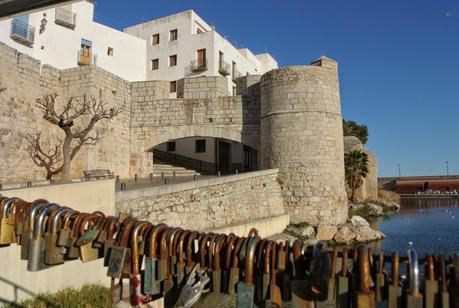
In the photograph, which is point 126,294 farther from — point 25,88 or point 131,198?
point 25,88

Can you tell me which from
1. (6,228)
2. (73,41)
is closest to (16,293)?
(6,228)

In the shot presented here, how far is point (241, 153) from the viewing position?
23109 mm

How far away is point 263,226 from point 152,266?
40.3 ft

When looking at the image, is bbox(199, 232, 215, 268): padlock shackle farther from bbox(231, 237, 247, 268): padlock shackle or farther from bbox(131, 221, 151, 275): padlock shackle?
bbox(131, 221, 151, 275): padlock shackle

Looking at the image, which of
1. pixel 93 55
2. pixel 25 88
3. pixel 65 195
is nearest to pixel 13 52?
pixel 25 88

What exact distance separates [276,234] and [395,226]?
10.1m

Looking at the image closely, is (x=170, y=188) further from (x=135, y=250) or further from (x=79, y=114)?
(x=135, y=250)

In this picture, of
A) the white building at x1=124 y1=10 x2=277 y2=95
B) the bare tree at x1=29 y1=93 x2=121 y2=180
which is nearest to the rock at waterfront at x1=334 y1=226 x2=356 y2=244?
the bare tree at x1=29 y1=93 x2=121 y2=180

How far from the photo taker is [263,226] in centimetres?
1327

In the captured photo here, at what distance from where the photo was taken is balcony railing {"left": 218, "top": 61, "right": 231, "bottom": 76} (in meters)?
24.1

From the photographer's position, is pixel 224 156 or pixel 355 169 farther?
pixel 355 169

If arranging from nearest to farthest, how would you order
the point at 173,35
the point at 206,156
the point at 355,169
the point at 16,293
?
1. the point at 16,293
2. the point at 206,156
3. the point at 173,35
4. the point at 355,169

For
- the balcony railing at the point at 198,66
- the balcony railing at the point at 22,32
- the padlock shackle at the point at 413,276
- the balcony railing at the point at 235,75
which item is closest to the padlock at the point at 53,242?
the padlock shackle at the point at 413,276

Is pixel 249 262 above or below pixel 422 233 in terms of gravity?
above
